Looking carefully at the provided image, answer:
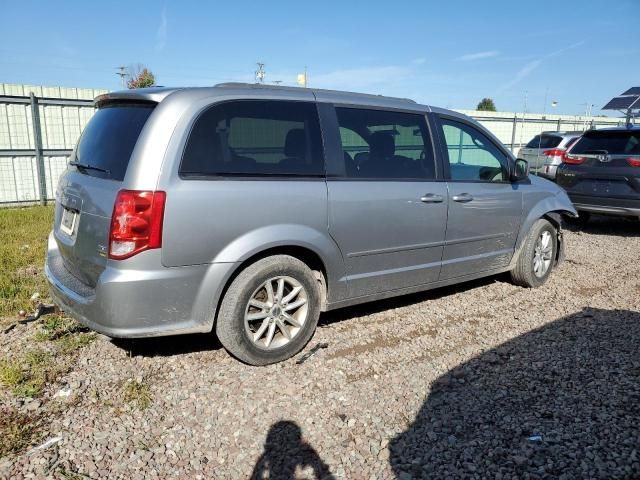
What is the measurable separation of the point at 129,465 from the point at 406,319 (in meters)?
2.67

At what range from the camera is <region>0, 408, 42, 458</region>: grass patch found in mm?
2646

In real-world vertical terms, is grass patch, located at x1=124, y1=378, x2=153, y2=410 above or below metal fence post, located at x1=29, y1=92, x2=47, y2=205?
below

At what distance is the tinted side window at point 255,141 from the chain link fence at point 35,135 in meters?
8.77

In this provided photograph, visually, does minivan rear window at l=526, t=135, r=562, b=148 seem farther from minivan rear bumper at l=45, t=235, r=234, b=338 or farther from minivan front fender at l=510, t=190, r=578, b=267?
minivan rear bumper at l=45, t=235, r=234, b=338

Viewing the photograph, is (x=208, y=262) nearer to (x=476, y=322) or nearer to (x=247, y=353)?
(x=247, y=353)

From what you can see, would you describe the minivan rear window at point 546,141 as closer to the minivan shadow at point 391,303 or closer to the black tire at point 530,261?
the black tire at point 530,261

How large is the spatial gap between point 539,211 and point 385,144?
2.16 meters

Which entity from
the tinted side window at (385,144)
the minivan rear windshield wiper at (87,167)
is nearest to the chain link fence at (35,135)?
the minivan rear windshield wiper at (87,167)

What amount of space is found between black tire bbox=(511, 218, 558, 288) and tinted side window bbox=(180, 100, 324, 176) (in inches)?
109

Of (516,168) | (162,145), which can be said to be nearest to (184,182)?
(162,145)

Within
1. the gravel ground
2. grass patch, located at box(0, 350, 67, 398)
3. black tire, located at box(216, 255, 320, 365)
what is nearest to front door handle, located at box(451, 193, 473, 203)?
the gravel ground

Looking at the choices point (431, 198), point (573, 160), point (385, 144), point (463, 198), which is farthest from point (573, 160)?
point (385, 144)

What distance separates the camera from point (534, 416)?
300cm

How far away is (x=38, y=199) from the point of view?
35.4 ft
